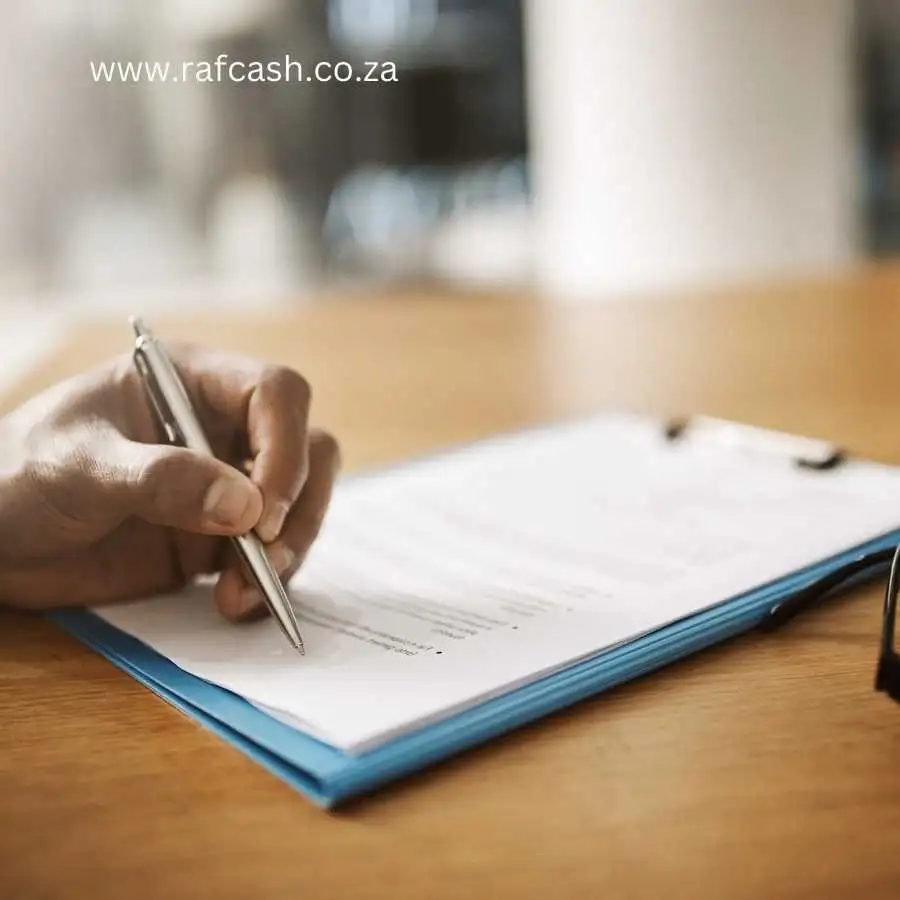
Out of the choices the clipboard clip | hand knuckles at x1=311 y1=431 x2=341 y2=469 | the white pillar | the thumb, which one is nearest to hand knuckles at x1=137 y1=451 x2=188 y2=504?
the thumb

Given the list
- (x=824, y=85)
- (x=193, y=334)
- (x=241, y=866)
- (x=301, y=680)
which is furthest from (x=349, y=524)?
(x=824, y=85)

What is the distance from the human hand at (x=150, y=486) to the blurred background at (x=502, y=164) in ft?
3.10

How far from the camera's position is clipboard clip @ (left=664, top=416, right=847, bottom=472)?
29.0 inches

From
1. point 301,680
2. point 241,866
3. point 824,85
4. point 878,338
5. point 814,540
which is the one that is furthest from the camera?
point 824,85

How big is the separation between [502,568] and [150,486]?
0.57 ft

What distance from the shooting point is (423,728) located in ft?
1.44

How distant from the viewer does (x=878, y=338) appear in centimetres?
118

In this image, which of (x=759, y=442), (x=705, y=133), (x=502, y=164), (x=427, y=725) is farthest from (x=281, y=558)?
(x=502, y=164)

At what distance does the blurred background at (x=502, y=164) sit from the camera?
251 centimetres

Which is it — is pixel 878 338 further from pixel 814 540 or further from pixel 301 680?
pixel 301 680

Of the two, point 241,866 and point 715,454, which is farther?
point 715,454

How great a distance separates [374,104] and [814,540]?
277 centimetres

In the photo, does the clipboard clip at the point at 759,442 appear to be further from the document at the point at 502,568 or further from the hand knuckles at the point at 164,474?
the hand knuckles at the point at 164,474

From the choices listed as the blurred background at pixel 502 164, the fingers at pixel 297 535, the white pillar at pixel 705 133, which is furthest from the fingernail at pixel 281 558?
the white pillar at pixel 705 133
